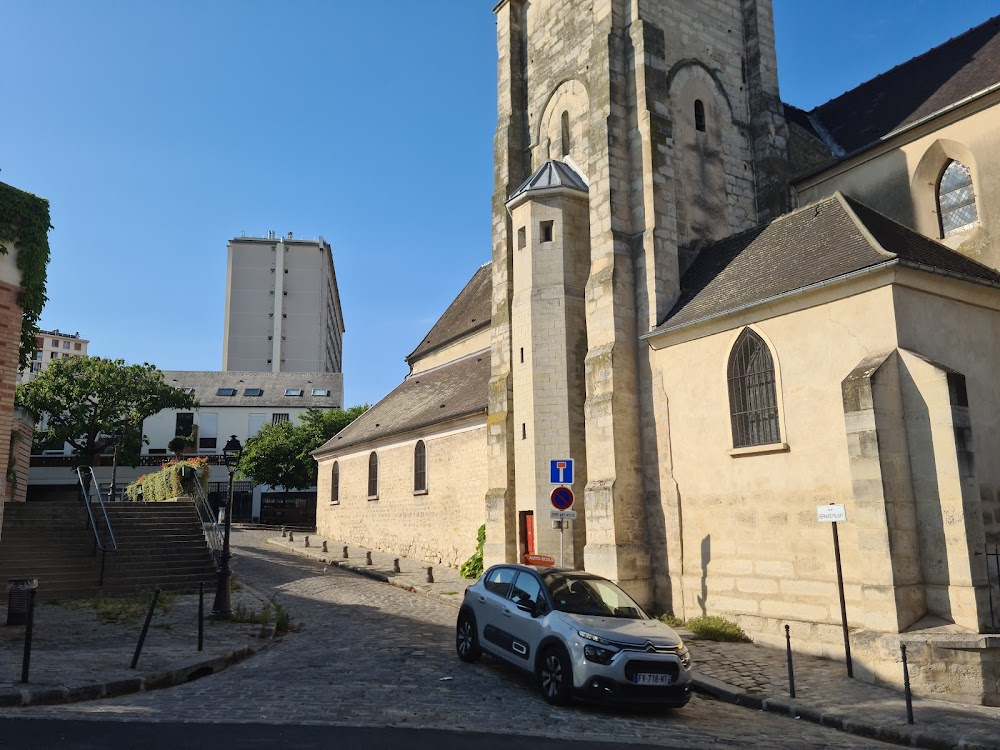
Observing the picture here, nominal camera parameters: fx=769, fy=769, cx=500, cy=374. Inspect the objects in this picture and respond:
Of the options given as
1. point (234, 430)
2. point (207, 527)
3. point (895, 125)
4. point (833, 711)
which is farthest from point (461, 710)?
point (234, 430)

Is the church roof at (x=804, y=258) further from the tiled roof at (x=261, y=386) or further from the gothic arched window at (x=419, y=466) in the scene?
the tiled roof at (x=261, y=386)

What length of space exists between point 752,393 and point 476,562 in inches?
369

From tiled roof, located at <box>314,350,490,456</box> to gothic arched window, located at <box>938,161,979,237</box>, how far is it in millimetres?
11866

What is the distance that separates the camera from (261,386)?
54.3 meters

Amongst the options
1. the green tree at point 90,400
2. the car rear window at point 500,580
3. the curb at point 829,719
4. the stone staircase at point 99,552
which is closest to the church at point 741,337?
the curb at point 829,719

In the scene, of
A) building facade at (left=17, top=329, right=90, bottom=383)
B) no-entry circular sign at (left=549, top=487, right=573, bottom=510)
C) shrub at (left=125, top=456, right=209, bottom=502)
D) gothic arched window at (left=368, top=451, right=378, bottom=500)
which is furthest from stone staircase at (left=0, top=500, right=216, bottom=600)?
building facade at (left=17, top=329, right=90, bottom=383)

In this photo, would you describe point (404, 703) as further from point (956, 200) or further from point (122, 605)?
point (956, 200)

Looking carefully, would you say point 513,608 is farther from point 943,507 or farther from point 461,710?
point 943,507

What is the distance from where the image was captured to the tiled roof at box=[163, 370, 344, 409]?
5238 centimetres

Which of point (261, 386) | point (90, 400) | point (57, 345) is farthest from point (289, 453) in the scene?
point (57, 345)

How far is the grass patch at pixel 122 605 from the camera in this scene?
519 inches

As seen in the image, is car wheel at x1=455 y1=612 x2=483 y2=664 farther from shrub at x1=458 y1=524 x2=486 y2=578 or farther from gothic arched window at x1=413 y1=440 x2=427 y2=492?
gothic arched window at x1=413 y1=440 x2=427 y2=492

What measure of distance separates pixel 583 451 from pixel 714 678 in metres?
7.48

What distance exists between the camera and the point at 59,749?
5992 mm
